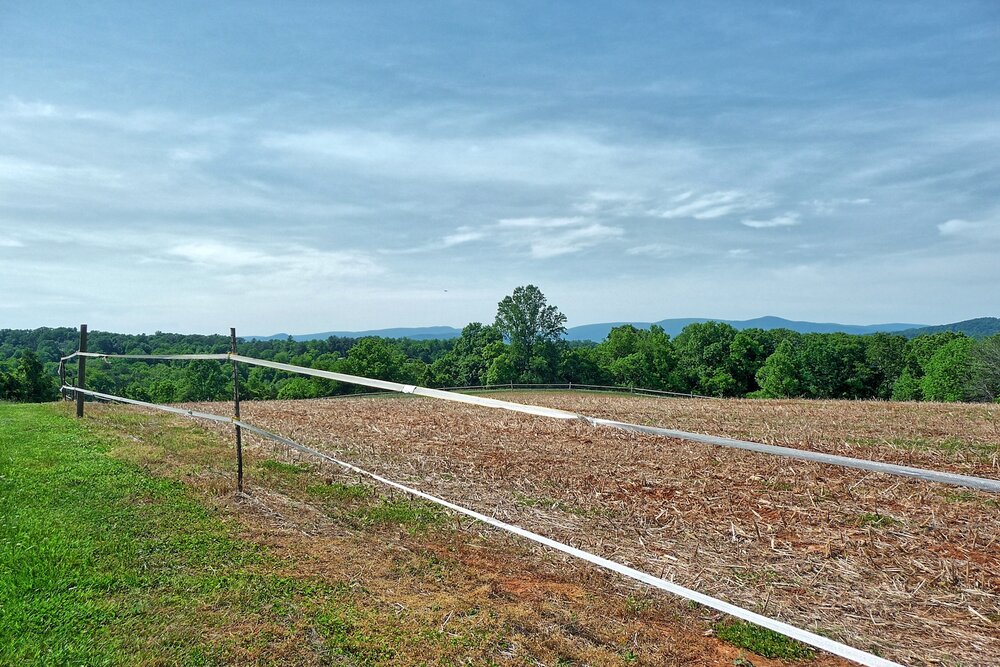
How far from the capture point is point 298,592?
174 inches

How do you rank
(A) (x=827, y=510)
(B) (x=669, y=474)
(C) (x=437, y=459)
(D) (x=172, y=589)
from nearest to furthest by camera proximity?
(D) (x=172, y=589)
(A) (x=827, y=510)
(B) (x=669, y=474)
(C) (x=437, y=459)

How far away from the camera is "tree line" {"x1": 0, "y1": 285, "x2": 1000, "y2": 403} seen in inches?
2411

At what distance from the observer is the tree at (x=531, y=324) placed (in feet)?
252

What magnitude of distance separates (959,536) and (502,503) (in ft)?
16.6

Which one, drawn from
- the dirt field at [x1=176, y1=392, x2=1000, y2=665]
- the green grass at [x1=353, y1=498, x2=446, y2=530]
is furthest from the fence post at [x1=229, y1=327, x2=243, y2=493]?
the dirt field at [x1=176, y1=392, x2=1000, y2=665]

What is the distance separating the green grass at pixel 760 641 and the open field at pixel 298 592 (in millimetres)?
14

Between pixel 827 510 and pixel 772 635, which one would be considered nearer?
pixel 772 635

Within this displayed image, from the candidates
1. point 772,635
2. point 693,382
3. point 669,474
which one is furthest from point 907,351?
point 772,635

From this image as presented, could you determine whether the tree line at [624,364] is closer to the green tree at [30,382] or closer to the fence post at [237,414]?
the green tree at [30,382]

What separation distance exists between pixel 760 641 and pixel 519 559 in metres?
A: 2.22

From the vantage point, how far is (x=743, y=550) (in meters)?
5.74

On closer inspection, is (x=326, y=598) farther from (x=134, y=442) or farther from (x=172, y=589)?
(x=134, y=442)

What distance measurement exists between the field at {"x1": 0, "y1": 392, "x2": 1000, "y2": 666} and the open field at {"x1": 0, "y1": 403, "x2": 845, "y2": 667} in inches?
0.9

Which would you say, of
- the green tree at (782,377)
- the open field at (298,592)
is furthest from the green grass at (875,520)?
the green tree at (782,377)
